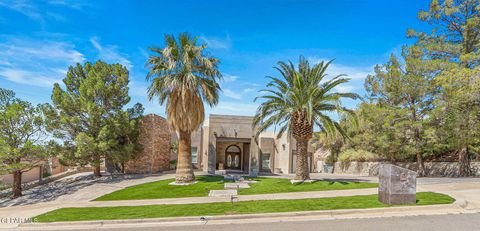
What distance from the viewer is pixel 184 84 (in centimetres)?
1836

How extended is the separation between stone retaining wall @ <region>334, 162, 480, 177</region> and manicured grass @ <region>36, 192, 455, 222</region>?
41.0 ft

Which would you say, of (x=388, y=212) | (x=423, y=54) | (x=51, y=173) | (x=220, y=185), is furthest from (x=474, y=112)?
(x=51, y=173)

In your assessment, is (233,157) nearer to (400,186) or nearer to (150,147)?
(150,147)

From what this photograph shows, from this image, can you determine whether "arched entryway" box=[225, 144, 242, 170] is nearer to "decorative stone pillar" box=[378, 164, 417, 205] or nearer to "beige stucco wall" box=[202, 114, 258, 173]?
"beige stucco wall" box=[202, 114, 258, 173]

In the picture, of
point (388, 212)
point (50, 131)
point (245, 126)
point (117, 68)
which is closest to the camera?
point (388, 212)

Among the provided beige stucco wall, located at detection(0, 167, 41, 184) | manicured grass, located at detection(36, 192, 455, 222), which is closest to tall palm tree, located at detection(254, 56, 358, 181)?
manicured grass, located at detection(36, 192, 455, 222)

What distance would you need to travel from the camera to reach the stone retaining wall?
2250cm

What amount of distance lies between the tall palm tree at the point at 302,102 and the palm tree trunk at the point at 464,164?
10.2m

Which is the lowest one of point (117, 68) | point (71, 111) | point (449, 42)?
point (71, 111)

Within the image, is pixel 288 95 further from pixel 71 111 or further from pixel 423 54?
pixel 71 111

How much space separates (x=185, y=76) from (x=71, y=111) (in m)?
10.5

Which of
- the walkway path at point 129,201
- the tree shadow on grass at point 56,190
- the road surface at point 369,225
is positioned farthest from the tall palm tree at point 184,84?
the road surface at point 369,225

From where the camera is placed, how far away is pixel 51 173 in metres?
29.4

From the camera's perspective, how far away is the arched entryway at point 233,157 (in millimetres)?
34584
